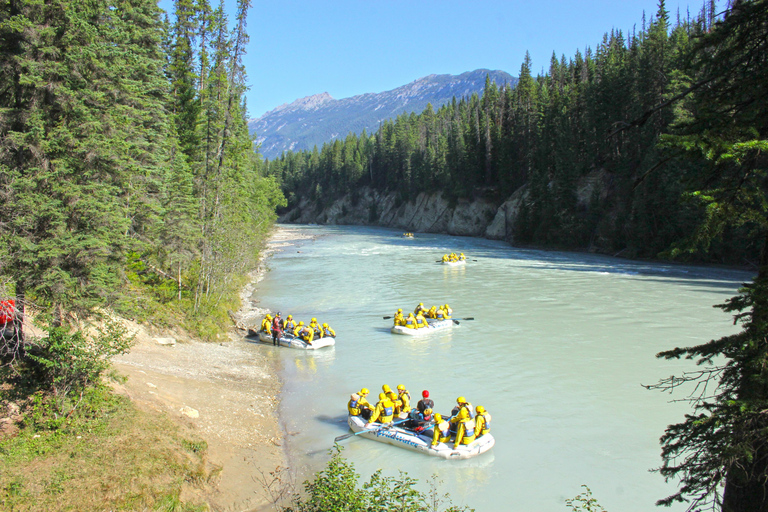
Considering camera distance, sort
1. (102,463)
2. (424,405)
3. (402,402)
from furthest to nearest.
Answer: (402,402), (424,405), (102,463)

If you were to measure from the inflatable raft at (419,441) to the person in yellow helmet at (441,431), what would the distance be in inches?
4.6

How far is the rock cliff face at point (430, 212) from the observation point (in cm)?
6694

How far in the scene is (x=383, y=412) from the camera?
13.4 meters

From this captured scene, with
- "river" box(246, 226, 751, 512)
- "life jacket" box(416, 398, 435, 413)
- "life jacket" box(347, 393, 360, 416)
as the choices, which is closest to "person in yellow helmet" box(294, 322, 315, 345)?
"river" box(246, 226, 751, 512)

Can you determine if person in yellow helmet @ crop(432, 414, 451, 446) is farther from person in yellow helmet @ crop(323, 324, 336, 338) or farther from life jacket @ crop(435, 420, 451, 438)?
person in yellow helmet @ crop(323, 324, 336, 338)

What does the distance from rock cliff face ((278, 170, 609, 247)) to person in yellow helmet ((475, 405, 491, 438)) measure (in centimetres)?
4567

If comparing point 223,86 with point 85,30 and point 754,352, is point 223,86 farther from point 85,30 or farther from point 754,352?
point 754,352

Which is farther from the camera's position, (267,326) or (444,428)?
(267,326)

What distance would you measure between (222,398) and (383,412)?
465cm

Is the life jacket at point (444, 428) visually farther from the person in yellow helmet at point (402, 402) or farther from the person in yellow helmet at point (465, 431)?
the person in yellow helmet at point (402, 402)

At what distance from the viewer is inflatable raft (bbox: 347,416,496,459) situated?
471 inches

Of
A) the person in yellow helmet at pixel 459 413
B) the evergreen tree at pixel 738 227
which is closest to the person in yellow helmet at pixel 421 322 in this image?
the person in yellow helmet at pixel 459 413

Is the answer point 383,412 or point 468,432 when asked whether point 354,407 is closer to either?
point 383,412

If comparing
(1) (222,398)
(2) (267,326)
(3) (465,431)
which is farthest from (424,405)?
(2) (267,326)
